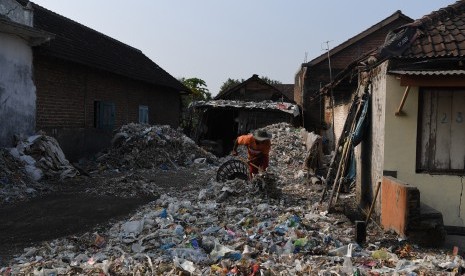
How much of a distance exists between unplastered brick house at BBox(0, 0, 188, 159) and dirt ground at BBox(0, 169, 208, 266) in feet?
9.51

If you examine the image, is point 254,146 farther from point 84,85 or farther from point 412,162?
point 84,85

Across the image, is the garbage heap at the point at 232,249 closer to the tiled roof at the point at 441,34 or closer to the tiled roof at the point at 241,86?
the tiled roof at the point at 441,34

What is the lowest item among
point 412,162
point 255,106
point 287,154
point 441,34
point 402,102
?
point 287,154

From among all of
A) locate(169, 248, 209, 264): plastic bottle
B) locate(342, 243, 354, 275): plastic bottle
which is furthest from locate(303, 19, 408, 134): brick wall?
locate(169, 248, 209, 264): plastic bottle

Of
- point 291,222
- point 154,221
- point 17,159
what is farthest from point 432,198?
point 17,159

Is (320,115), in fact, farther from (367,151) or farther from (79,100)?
(367,151)

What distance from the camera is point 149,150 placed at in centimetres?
1536

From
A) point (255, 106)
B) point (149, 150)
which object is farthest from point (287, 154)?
point (255, 106)

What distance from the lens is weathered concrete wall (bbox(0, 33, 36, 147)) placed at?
10984 mm

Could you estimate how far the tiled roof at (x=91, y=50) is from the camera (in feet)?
45.0

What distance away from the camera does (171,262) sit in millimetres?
5027

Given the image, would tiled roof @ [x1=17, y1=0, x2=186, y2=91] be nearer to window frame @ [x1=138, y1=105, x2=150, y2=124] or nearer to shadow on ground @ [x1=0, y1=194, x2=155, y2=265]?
window frame @ [x1=138, y1=105, x2=150, y2=124]

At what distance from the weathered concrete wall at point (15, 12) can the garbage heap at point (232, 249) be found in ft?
23.6

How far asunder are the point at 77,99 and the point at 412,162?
35.9ft
